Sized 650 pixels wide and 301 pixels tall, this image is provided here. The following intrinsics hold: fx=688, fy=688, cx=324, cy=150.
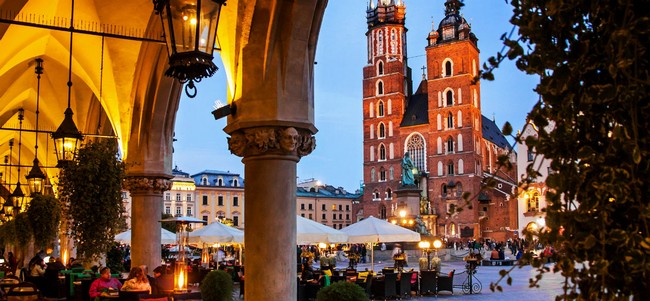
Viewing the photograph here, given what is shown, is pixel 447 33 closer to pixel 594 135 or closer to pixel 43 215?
pixel 43 215

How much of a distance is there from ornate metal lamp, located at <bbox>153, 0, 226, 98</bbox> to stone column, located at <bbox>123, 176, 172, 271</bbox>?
343 inches

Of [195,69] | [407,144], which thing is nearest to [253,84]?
[195,69]

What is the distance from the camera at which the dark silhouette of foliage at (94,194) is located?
11.4 metres

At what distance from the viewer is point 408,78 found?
84.8 metres

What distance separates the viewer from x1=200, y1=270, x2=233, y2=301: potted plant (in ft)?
44.1

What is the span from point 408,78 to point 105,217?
2950 inches

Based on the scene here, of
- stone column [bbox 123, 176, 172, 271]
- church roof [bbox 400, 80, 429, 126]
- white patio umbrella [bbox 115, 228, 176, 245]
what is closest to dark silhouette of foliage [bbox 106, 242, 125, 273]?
white patio umbrella [bbox 115, 228, 176, 245]

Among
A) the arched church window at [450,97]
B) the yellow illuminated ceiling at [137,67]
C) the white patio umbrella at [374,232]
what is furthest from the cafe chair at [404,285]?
the arched church window at [450,97]

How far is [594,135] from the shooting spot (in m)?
1.90

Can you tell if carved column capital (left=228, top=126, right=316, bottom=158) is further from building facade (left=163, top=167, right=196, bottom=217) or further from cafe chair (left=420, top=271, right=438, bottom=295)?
building facade (left=163, top=167, right=196, bottom=217)

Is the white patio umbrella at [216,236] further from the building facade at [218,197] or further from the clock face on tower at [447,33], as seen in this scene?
the building facade at [218,197]

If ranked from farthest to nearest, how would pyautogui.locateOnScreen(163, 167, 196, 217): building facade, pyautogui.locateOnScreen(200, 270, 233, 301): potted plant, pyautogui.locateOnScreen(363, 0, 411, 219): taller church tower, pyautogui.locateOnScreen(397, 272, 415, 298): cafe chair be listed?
pyautogui.locateOnScreen(163, 167, 196, 217): building facade < pyautogui.locateOnScreen(363, 0, 411, 219): taller church tower < pyautogui.locateOnScreen(397, 272, 415, 298): cafe chair < pyautogui.locateOnScreen(200, 270, 233, 301): potted plant

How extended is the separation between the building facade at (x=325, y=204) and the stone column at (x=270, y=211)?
88.5m

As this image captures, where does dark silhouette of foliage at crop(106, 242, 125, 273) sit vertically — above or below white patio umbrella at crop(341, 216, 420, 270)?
below
